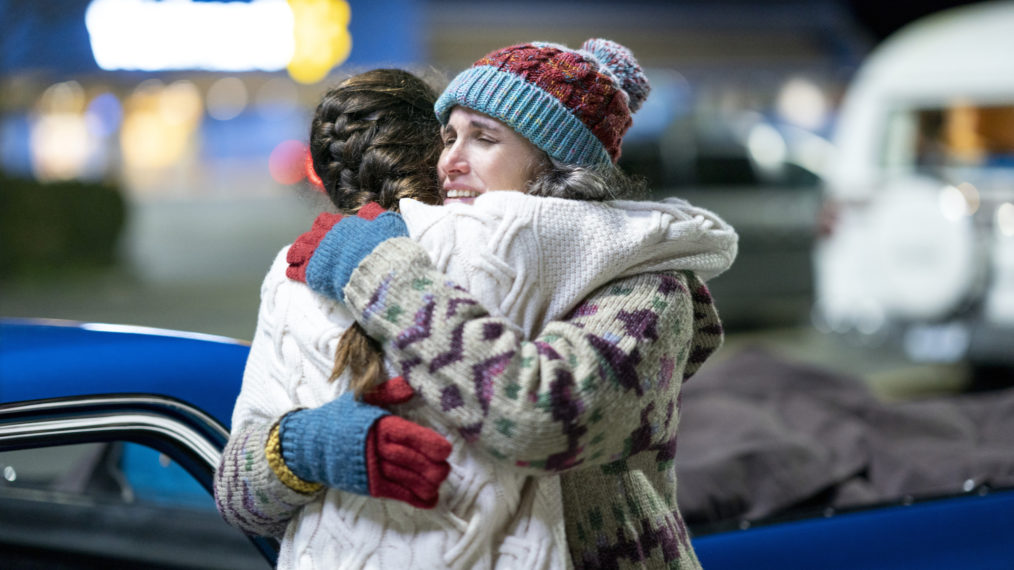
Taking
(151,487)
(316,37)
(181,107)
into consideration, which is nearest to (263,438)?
(151,487)

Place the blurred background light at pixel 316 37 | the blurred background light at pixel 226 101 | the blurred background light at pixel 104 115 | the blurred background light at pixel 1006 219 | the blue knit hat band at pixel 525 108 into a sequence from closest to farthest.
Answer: the blue knit hat band at pixel 525 108
the blurred background light at pixel 1006 219
the blurred background light at pixel 316 37
the blurred background light at pixel 226 101
the blurred background light at pixel 104 115

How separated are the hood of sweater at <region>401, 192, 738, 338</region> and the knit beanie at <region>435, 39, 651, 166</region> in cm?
12

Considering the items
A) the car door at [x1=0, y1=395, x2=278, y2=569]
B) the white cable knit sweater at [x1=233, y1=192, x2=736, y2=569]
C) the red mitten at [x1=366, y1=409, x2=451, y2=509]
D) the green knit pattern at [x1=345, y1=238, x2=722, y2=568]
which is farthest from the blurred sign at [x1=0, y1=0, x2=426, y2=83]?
the red mitten at [x1=366, y1=409, x2=451, y2=509]

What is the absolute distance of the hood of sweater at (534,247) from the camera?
1.43 meters

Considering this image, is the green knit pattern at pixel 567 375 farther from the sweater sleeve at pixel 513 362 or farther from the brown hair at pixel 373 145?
the brown hair at pixel 373 145

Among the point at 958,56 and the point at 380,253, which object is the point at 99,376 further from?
the point at 958,56

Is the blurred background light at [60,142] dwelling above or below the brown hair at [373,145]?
below

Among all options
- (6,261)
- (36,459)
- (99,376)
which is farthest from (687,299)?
(6,261)

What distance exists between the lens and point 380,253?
1386 mm

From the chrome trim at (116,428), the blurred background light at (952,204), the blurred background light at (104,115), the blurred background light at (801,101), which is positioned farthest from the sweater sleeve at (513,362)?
the blurred background light at (104,115)

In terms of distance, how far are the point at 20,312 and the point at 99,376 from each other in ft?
31.6

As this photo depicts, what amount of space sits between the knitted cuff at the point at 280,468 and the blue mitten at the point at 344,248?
0.70 feet

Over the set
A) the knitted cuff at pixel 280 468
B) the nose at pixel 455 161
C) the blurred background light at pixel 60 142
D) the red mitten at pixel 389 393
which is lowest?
the blurred background light at pixel 60 142

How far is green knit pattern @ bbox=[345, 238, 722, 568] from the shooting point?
1322mm
